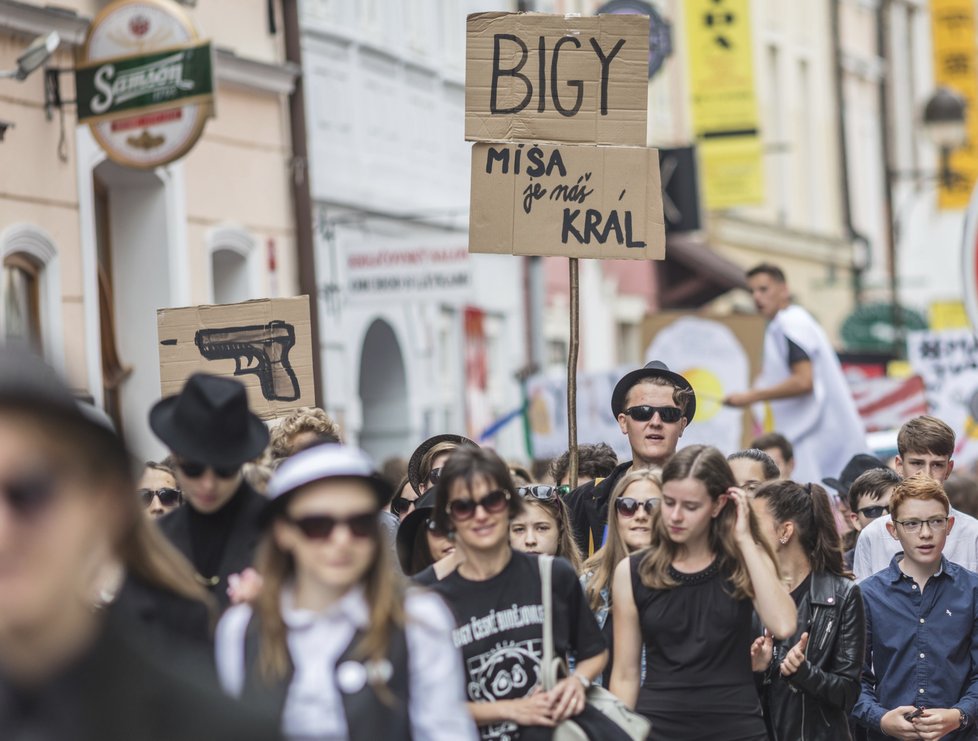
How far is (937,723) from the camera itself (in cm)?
Result: 761

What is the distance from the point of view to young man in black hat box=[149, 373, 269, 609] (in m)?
5.29

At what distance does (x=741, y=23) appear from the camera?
32.5m

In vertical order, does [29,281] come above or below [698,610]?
above

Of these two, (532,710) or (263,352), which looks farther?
(263,352)

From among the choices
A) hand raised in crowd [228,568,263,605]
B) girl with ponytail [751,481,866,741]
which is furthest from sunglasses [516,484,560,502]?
hand raised in crowd [228,568,263,605]

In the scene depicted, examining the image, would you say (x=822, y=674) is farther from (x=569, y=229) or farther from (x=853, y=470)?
(x=853, y=470)

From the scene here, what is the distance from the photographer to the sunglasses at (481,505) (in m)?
5.40

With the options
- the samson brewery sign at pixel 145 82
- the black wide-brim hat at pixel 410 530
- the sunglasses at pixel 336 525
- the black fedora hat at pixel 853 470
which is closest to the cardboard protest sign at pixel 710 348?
the samson brewery sign at pixel 145 82

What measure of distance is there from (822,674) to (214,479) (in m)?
2.62

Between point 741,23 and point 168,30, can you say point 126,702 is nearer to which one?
point 168,30

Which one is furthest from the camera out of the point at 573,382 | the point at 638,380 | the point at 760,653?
the point at 573,382

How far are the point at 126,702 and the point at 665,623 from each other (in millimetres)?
4045

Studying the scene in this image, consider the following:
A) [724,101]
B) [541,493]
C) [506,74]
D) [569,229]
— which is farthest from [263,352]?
[724,101]

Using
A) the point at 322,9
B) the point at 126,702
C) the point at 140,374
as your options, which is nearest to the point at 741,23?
the point at 322,9
